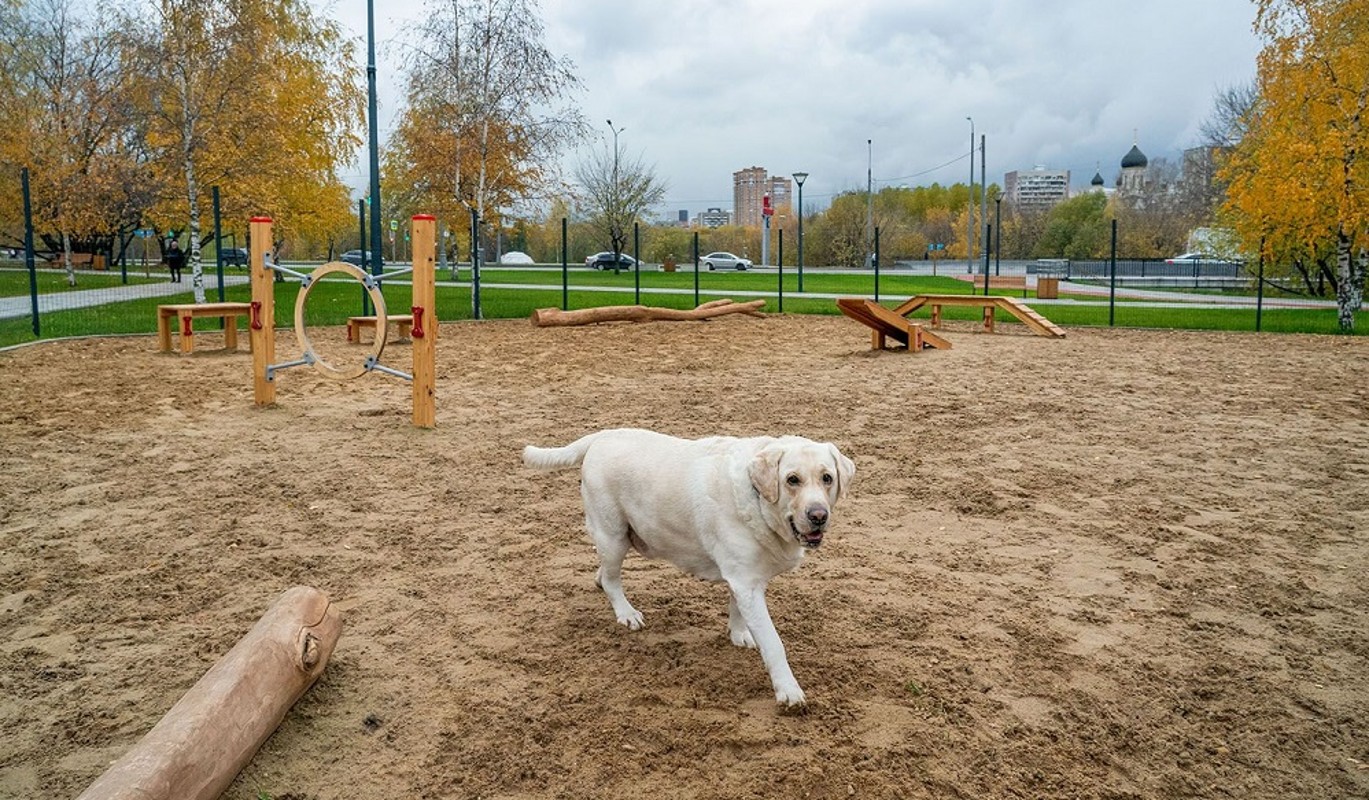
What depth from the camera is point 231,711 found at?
10.6 feet

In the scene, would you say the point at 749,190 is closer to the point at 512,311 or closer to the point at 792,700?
the point at 512,311

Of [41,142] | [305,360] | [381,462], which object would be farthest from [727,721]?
[41,142]

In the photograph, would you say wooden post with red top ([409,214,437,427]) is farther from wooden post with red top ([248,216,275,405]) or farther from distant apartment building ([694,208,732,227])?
distant apartment building ([694,208,732,227])

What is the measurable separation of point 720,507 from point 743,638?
28.9 inches

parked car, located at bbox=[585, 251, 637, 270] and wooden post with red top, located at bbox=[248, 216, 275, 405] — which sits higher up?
parked car, located at bbox=[585, 251, 637, 270]

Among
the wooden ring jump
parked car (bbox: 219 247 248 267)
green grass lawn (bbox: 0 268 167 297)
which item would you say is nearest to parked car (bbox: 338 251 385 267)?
parked car (bbox: 219 247 248 267)

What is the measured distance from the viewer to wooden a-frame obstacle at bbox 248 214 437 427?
8875 mm

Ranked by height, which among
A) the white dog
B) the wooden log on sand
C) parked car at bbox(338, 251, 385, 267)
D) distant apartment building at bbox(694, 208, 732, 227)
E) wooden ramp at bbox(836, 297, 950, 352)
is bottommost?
the wooden log on sand

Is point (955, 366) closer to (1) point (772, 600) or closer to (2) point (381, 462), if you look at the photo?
(2) point (381, 462)

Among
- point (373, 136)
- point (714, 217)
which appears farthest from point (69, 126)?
point (714, 217)

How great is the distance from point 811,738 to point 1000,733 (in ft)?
2.28

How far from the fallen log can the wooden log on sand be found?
15867 mm

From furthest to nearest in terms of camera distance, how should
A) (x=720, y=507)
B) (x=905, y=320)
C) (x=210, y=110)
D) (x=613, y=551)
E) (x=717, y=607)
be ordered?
(x=210, y=110)
(x=905, y=320)
(x=717, y=607)
(x=613, y=551)
(x=720, y=507)

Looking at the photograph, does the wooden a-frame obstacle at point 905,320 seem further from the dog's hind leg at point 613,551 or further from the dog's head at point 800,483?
the dog's head at point 800,483
